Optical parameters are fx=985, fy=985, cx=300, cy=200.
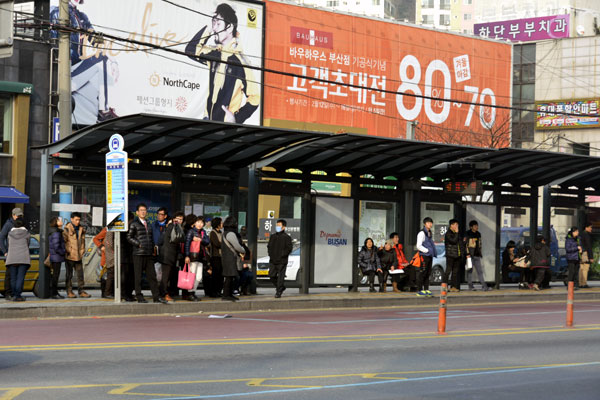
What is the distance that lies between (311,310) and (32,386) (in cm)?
1170

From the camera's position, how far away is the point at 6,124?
1371 inches

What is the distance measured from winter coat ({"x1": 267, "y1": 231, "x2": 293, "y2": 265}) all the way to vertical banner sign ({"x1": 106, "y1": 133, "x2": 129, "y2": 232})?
367 cm

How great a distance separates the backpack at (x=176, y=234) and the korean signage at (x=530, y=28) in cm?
6621

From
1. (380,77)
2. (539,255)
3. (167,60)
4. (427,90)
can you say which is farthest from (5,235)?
(427,90)

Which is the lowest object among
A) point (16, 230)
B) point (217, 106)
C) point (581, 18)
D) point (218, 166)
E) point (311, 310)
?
point (311, 310)

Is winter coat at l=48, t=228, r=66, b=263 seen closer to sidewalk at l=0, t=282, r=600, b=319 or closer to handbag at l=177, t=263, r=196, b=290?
sidewalk at l=0, t=282, r=600, b=319

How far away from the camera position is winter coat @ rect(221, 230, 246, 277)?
66.0ft

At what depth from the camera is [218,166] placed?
21.9 m

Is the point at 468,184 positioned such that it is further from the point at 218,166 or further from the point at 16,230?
the point at 16,230

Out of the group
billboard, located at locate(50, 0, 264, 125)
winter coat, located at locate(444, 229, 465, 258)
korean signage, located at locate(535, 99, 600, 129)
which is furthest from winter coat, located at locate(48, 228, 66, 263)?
korean signage, located at locate(535, 99, 600, 129)

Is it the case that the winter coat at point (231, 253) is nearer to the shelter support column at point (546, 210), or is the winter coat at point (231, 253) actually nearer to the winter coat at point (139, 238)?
the winter coat at point (139, 238)

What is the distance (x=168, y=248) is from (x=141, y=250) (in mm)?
694

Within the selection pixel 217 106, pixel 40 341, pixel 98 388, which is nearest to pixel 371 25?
pixel 217 106

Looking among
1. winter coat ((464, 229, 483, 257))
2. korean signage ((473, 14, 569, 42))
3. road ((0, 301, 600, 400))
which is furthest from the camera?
korean signage ((473, 14, 569, 42))
